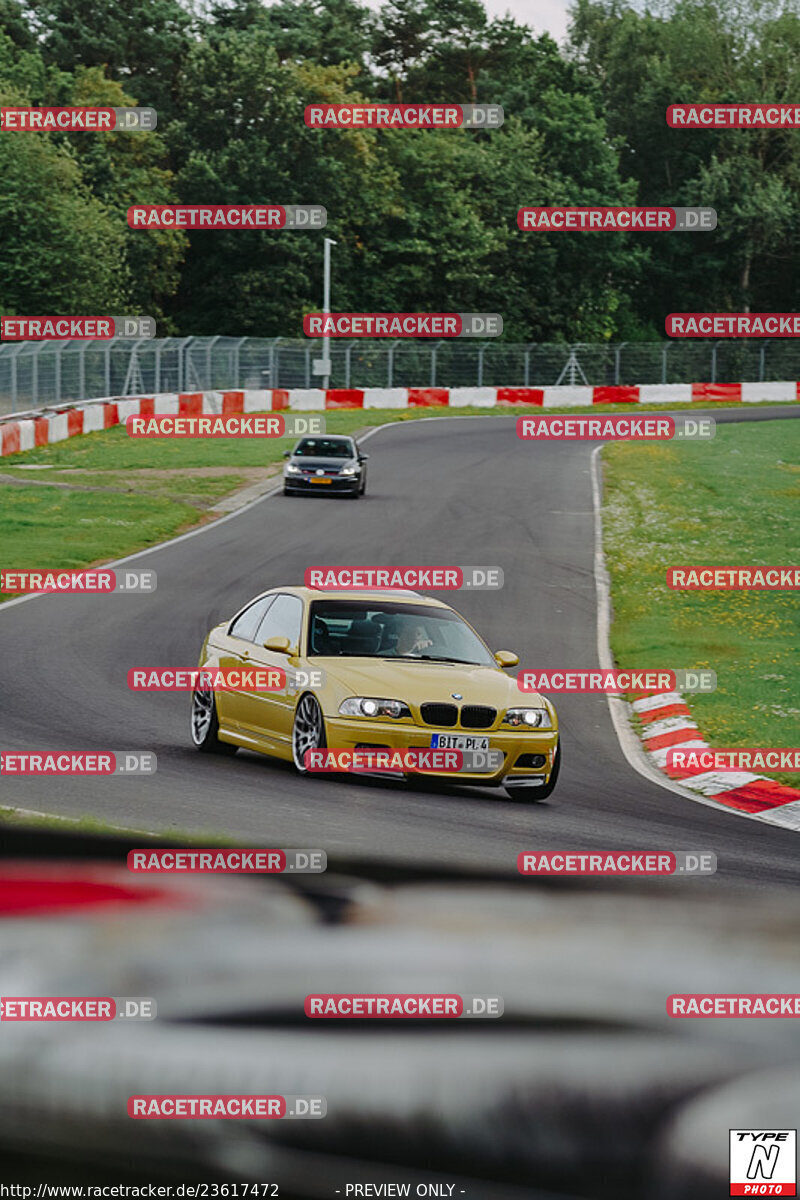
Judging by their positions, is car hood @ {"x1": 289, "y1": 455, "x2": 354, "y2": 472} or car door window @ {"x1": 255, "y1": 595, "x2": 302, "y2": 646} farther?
car hood @ {"x1": 289, "y1": 455, "x2": 354, "y2": 472}

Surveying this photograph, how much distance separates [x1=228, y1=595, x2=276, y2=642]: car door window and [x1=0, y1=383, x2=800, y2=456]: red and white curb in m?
28.0

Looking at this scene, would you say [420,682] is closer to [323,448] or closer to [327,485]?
[327,485]

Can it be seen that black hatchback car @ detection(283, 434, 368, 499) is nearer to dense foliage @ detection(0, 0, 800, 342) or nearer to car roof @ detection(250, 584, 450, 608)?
car roof @ detection(250, 584, 450, 608)

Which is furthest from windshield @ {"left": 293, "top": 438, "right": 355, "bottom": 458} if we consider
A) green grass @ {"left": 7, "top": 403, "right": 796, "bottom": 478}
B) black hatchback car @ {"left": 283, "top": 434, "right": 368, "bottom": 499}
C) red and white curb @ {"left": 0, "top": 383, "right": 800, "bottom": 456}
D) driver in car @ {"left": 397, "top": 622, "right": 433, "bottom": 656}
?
driver in car @ {"left": 397, "top": 622, "right": 433, "bottom": 656}

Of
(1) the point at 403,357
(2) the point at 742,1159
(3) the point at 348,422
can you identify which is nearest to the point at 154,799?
(2) the point at 742,1159

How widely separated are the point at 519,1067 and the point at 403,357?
66648mm

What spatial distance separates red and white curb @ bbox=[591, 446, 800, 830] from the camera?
495 inches

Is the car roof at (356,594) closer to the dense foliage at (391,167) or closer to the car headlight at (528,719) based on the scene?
the car headlight at (528,719)

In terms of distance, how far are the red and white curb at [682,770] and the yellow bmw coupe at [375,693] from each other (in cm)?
134

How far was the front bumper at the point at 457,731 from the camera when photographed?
12242 millimetres

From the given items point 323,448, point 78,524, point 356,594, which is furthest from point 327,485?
point 356,594

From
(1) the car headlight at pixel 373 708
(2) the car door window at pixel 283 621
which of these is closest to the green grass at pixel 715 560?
(1) the car headlight at pixel 373 708

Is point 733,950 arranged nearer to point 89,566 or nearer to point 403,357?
point 89,566

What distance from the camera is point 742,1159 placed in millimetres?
4723
